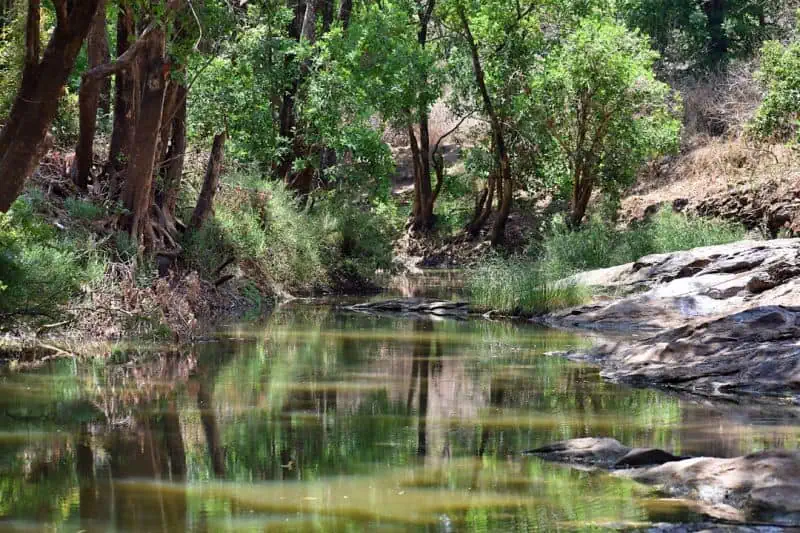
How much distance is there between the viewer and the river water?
7508mm

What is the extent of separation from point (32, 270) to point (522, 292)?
463 inches

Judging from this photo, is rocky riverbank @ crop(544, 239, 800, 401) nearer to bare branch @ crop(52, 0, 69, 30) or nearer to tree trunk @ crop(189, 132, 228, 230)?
tree trunk @ crop(189, 132, 228, 230)

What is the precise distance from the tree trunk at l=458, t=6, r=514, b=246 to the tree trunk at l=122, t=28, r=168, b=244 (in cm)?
1898

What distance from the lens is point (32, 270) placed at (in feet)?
45.7

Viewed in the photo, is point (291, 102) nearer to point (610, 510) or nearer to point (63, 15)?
point (63, 15)

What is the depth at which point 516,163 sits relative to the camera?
3834 centimetres

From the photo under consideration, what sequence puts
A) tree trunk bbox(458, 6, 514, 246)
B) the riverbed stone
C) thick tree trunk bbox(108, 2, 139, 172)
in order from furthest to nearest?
tree trunk bbox(458, 6, 514, 246)
thick tree trunk bbox(108, 2, 139, 172)
the riverbed stone

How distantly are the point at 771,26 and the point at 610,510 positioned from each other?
40.6 m

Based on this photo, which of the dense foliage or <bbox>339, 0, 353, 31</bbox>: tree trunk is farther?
<bbox>339, 0, 353, 31</bbox>: tree trunk

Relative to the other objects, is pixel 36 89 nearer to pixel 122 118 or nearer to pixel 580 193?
pixel 122 118

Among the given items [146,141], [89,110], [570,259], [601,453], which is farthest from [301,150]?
[601,453]

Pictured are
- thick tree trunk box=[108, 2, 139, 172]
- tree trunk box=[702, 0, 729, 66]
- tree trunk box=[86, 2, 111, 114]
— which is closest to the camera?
tree trunk box=[86, 2, 111, 114]

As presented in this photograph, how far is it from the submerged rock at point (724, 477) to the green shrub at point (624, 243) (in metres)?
17.7

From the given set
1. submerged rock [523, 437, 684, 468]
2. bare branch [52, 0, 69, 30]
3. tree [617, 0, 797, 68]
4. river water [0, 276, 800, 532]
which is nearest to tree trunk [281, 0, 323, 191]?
river water [0, 276, 800, 532]
